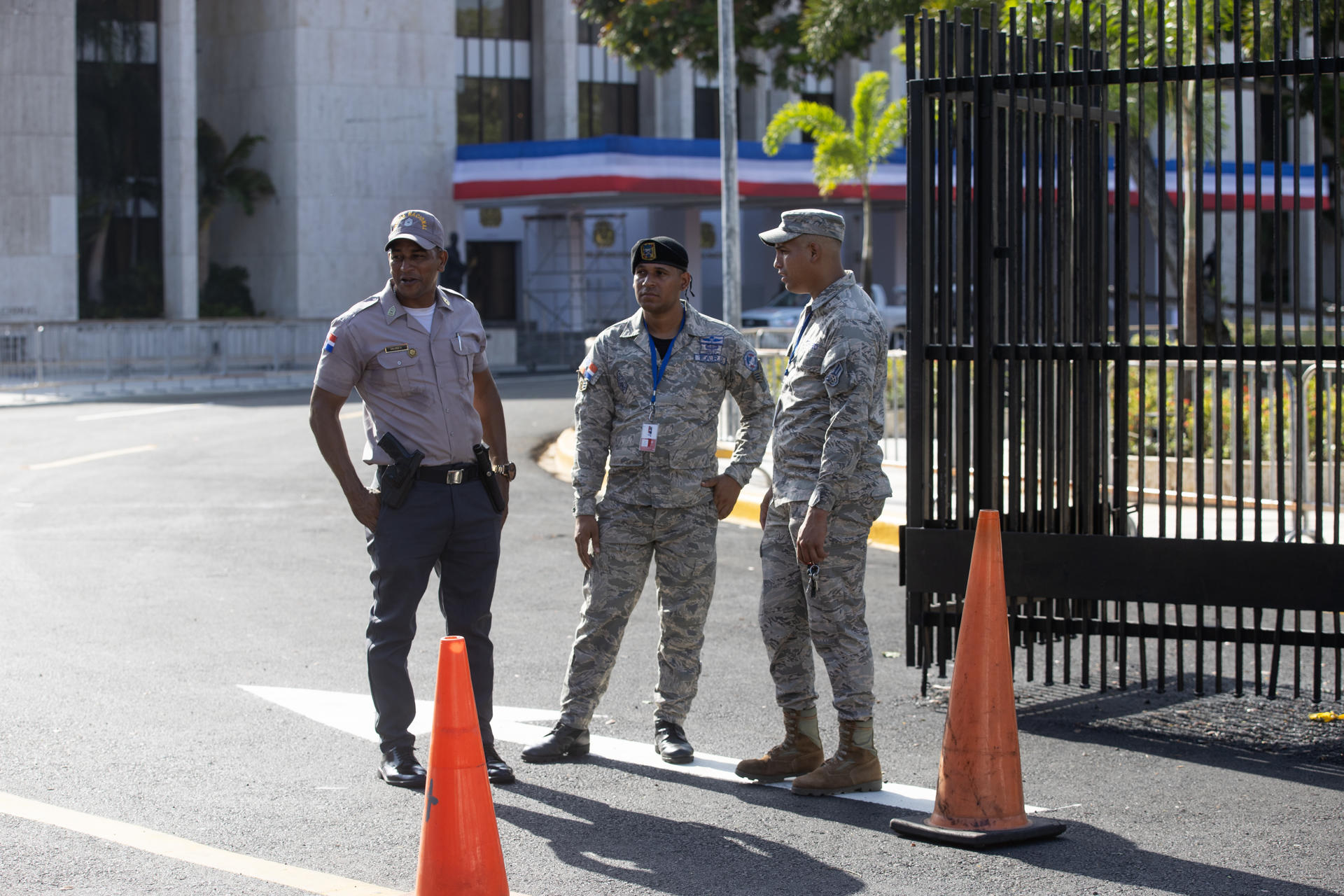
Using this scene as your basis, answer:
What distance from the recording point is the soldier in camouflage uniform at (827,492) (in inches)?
193

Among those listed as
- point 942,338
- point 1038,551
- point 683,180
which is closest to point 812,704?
point 1038,551

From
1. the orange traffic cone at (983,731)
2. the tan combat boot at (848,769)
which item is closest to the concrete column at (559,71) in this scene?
the tan combat boot at (848,769)

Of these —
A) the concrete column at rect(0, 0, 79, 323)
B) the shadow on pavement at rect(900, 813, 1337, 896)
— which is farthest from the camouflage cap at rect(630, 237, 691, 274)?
the concrete column at rect(0, 0, 79, 323)

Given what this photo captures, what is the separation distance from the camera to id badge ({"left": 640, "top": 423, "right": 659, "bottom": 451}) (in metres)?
5.29

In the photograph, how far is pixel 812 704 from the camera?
529 cm

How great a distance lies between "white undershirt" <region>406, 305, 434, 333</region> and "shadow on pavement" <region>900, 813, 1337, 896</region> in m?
2.48

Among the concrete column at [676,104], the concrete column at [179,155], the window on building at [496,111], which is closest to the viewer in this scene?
the concrete column at [179,155]

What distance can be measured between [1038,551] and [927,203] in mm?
1498

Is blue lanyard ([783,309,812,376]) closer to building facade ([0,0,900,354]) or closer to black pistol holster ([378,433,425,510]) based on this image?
black pistol holster ([378,433,425,510])

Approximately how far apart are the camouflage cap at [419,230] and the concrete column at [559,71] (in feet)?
116

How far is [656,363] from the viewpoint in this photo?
5.42m

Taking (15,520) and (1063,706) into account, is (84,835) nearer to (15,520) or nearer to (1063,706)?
(1063,706)

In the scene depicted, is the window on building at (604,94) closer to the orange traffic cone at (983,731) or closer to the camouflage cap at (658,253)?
the camouflage cap at (658,253)

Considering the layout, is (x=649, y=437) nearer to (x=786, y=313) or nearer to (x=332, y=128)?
(x=786, y=313)
